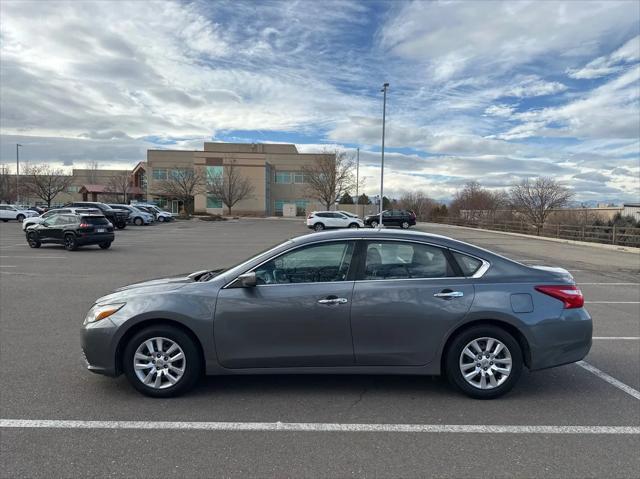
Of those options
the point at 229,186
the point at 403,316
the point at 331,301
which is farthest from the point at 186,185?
the point at 403,316

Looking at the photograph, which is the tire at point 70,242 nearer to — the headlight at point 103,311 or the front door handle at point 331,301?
the headlight at point 103,311

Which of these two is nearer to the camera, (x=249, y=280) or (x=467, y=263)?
(x=249, y=280)

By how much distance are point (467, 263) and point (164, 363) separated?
2.95m

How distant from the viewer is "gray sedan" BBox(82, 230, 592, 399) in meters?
4.21

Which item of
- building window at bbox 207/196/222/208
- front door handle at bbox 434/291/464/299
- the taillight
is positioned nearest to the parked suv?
building window at bbox 207/196/222/208

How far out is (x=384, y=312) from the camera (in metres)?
4.23

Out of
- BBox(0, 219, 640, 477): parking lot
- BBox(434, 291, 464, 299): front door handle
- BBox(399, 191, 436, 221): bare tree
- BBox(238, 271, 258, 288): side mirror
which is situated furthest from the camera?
BBox(399, 191, 436, 221): bare tree

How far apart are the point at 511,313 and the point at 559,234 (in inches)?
1080

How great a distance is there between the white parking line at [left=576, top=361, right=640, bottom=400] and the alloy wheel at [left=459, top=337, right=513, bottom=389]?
132 centimetres

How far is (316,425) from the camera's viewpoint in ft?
12.5

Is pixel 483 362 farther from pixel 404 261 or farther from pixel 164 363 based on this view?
pixel 164 363

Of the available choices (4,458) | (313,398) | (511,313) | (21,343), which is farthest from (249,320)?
(21,343)

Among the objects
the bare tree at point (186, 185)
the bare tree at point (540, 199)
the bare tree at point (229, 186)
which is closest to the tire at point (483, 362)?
the bare tree at point (540, 199)

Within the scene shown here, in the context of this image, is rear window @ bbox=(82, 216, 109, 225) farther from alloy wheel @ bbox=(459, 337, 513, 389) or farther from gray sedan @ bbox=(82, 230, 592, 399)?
alloy wheel @ bbox=(459, 337, 513, 389)
